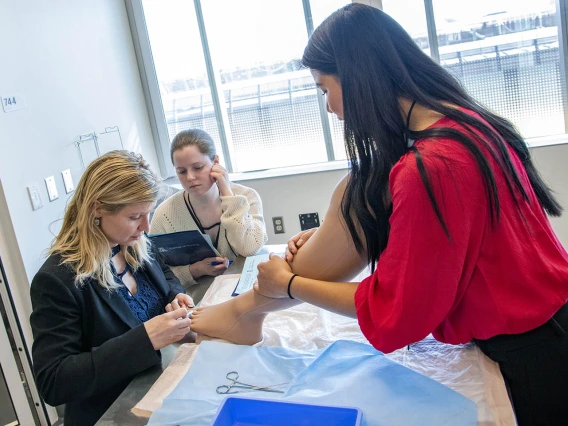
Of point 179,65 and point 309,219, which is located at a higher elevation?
point 179,65

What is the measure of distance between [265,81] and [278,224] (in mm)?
880

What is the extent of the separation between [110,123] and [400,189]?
230 cm

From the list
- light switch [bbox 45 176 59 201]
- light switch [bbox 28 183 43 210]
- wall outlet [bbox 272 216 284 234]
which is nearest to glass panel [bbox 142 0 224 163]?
wall outlet [bbox 272 216 284 234]

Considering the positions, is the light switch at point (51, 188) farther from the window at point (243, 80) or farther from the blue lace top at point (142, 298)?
the window at point (243, 80)

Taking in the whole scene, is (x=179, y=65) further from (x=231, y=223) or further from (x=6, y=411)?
(x=6, y=411)

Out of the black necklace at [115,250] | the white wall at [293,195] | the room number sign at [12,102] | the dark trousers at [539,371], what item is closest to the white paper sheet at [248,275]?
the black necklace at [115,250]

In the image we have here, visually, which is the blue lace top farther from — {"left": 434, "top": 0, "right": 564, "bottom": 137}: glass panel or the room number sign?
{"left": 434, "top": 0, "right": 564, "bottom": 137}: glass panel

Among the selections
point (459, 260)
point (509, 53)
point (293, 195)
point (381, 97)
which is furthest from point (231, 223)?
point (509, 53)

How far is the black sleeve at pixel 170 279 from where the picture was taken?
1642 mm

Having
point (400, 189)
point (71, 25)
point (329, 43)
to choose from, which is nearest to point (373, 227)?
point (400, 189)

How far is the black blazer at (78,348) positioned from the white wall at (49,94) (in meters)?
0.96

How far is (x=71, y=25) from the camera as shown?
2.64 m

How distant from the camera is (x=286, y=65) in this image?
335 centimetres

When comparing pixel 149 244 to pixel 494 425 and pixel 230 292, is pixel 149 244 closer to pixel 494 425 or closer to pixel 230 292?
pixel 230 292
